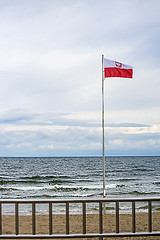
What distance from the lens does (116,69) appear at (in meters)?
11.1

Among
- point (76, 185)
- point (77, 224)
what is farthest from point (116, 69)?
point (76, 185)

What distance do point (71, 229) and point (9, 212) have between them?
360 centimetres

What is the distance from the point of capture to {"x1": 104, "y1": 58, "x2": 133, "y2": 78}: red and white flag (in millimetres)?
11055

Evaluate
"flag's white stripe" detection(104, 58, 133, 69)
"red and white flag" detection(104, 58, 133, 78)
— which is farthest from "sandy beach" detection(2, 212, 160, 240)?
"flag's white stripe" detection(104, 58, 133, 69)

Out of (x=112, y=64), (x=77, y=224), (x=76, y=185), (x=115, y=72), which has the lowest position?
(x=76, y=185)

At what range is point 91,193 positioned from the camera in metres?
19.0

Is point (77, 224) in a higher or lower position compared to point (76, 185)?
higher

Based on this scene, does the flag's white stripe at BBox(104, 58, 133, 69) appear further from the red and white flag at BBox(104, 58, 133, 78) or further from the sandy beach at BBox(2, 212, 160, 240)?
the sandy beach at BBox(2, 212, 160, 240)

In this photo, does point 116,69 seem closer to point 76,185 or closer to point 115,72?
point 115,72

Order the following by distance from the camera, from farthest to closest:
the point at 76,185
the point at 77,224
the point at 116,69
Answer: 1. the point at 76,185
2. the point at 116,69
3. the point at 77,224

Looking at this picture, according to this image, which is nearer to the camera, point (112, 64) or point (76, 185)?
point (112, 64)

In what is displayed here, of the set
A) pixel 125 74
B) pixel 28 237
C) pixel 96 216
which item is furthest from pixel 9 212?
pixel 28 237

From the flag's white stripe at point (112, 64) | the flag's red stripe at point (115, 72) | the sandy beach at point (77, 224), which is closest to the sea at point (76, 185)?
the sandy beach at point (77, 224)

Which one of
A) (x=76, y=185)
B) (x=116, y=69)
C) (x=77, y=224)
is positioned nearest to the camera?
(x=77, y=224)
